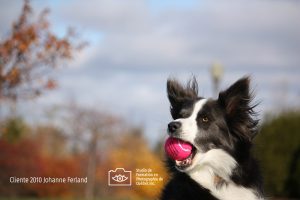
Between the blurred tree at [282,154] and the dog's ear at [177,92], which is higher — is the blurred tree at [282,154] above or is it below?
below

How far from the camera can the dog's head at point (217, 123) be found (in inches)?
269

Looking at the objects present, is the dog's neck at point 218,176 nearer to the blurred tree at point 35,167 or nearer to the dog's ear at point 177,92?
the dog's ear at point 177,92

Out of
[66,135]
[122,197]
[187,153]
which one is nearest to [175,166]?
[187,153]

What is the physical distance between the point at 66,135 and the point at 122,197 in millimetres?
7749

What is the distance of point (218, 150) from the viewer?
7.06 metres

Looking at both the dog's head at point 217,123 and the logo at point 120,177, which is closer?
the dog's head at point 217,123

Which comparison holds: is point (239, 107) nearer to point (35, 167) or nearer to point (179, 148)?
point (179, 148)

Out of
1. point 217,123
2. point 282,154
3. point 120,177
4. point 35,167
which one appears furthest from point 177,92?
point 35,167

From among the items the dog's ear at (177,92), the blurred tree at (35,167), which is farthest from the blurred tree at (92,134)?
the dog's ear at (177,92)

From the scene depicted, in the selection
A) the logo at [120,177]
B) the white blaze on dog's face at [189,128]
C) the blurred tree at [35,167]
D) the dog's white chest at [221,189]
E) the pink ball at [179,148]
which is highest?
the white blaze on dog's face at [189,128]

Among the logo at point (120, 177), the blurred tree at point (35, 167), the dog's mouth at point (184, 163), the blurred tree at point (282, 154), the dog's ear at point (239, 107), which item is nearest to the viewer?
the dog's mouth at point (184, 163)

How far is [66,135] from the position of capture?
2684 centimetres

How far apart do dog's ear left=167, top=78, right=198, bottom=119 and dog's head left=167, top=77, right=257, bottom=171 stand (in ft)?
0.77

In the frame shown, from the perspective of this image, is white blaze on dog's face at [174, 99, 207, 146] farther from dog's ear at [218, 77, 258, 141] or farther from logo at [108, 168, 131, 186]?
logo at [108, 168, 131, 186]
